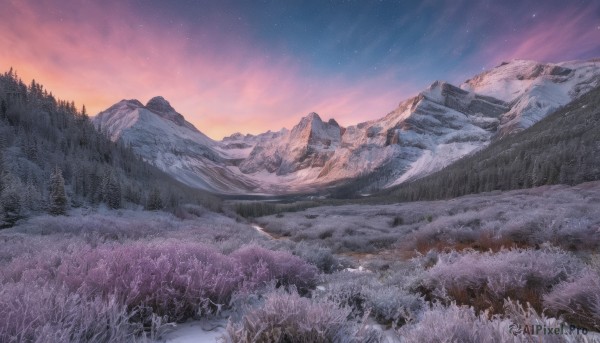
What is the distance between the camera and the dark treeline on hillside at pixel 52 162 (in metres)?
24.4

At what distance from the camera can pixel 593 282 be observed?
3.59 m

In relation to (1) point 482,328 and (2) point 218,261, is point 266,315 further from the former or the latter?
(2) point 218,261

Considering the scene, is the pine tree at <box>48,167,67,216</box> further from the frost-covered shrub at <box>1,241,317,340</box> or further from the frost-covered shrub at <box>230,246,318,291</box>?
the frost-covered shrub at <box>230,246,318,291</box>

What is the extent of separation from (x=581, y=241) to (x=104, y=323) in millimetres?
12232

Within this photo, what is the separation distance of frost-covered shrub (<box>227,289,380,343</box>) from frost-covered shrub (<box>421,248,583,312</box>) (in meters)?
2.33

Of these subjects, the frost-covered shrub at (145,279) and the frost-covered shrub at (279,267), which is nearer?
the frost-covered shrub at (145,279)

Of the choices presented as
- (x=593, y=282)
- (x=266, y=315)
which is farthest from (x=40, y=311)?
(x=593, y=282)

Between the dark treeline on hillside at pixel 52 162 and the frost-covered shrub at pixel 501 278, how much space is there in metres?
22.0

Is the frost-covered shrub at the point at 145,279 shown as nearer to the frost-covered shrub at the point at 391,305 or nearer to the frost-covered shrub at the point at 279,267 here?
the frost-covered shrub at the point at 279,267

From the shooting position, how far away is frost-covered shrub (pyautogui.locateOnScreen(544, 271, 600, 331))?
134 inches

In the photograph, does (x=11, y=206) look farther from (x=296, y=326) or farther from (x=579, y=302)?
(x=579, y=302)

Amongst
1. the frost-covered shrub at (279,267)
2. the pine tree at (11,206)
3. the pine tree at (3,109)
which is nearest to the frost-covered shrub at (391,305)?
the frost-covered shrub at (279,267)

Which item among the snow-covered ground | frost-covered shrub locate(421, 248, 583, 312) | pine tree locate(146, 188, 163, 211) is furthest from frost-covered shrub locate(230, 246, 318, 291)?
pine tree locate(146, 188, 163, 211)

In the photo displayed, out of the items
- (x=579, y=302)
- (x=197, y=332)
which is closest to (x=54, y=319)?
(x=197, y=332)
